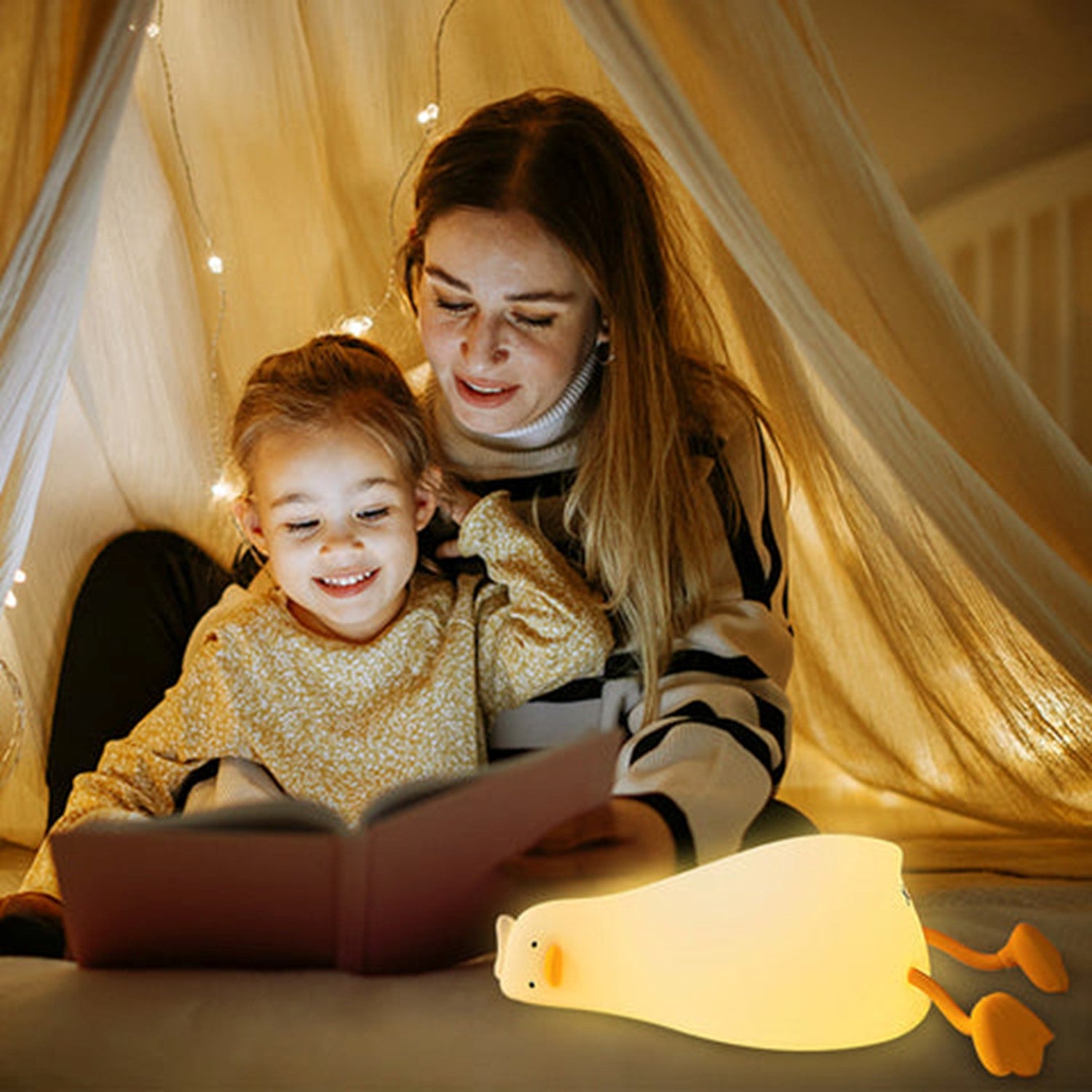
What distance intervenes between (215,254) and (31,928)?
0.95 meters

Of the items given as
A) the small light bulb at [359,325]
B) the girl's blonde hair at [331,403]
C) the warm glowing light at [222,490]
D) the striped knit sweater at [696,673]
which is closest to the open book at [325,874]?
the striped knit sweater at [696,673]

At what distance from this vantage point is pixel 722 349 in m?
1.62

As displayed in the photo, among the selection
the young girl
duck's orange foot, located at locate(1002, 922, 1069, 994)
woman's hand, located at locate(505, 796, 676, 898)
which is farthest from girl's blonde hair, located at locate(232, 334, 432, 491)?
duck's orange foot, located at locate(1002, 922, 1069, 994)

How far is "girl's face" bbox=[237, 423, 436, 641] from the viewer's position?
54.1 inches

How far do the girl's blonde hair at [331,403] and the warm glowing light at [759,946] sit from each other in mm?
611

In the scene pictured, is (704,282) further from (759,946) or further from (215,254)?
(759,946)

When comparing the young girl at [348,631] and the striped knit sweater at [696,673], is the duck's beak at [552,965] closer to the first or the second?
the striped knit sweater at [696,673]

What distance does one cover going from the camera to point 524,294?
143 centimetres

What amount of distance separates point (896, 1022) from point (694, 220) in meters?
0.98

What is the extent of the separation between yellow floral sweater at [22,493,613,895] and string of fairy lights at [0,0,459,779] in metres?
0.31

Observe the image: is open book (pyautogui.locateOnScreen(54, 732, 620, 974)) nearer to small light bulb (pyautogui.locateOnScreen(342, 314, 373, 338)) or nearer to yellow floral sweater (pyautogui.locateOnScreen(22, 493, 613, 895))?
yellow floral sweater (pyautogui.locateOnScreen(22, 493, 613, 895))

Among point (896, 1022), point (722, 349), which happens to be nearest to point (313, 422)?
point (722, 349)

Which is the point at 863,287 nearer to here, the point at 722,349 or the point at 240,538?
the point at 722,349

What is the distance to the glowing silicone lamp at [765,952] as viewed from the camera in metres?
0.93
